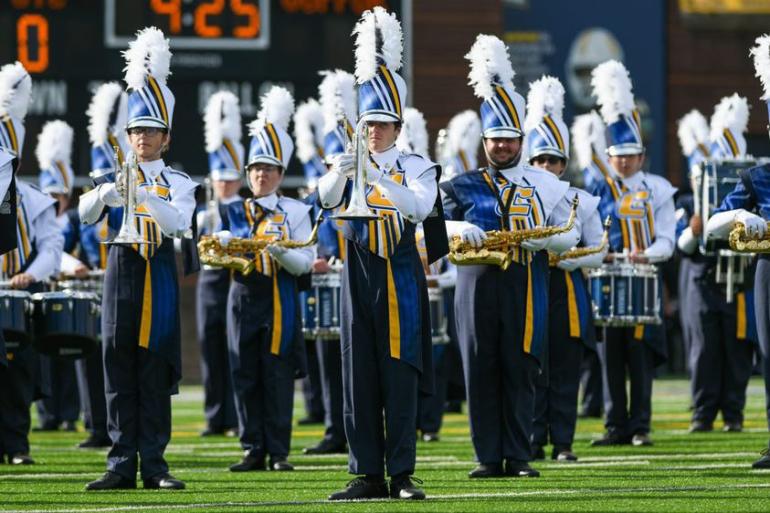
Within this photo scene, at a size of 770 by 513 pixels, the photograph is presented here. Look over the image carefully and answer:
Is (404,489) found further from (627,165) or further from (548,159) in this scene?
(627,165)

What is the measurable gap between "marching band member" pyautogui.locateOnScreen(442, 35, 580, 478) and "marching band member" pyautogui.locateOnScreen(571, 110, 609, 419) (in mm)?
4376

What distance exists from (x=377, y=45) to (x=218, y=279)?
7.12 m

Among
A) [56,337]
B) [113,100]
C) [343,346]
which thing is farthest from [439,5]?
[343,346]

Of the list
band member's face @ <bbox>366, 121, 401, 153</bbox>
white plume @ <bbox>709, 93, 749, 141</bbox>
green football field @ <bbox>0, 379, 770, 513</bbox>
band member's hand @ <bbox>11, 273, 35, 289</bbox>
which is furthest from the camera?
white plume @ <bbox>709, 93, 749, 141</bbox>

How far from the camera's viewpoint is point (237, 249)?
13.1m

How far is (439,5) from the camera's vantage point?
25438 millimetres

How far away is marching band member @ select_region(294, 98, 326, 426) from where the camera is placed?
17.8m

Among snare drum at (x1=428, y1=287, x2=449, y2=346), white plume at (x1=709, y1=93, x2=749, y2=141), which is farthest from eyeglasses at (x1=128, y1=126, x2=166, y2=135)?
white plume at (x1=709, y1=93, x2=749, y2=141)

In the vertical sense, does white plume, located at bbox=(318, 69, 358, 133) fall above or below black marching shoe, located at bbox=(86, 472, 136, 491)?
above

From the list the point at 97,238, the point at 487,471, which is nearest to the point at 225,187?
the point at 97,238

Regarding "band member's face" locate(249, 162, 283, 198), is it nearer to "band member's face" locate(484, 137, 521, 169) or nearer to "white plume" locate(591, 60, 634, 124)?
"band member's face" locate(484, 137, 521, 169)

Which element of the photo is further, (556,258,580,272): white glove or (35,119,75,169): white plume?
(35,119,75,169): white plume

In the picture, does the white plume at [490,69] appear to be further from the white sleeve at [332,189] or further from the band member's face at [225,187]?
the band member's face at [225,187]

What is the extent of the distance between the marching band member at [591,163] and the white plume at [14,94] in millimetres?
4840
